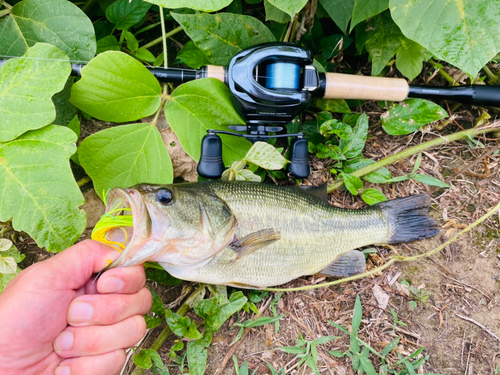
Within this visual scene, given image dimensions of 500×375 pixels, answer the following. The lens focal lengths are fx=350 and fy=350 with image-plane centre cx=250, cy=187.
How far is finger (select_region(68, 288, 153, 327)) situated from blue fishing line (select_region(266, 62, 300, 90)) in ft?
4.68

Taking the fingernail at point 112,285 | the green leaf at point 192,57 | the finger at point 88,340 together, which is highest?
the green leaf at point 192,57

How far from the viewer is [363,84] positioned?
2.30 metres

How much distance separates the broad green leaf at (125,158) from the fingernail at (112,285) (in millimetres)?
648

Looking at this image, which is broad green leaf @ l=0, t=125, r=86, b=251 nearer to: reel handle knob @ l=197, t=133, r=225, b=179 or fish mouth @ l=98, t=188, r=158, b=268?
fish mouth @ l=98, t=188, r=158, b=268

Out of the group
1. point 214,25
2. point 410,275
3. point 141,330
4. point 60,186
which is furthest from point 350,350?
point 214,25

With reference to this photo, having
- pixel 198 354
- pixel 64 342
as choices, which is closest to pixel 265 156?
pixel 198 354

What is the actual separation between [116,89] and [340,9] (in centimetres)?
154

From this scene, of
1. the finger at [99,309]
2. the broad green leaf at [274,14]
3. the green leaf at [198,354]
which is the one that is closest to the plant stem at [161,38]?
the broad green leaf at [274,14]

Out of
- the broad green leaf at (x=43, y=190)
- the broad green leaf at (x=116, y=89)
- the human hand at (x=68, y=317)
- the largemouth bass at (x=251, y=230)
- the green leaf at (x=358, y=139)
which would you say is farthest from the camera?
the green leaf at (x=358, y=139)

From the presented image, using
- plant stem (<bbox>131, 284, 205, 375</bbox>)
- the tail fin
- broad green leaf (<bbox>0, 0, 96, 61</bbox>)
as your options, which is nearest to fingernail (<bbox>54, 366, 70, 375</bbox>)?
plant stem (<bbox>131, 284, 205, 375</bbox>)

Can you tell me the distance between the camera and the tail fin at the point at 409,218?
7.97ft

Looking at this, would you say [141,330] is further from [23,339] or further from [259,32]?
[259,32]

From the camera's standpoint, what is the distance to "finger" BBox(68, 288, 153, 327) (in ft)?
5.41

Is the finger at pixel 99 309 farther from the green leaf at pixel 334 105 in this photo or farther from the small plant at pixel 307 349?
the green leaf at pixel 334 105
